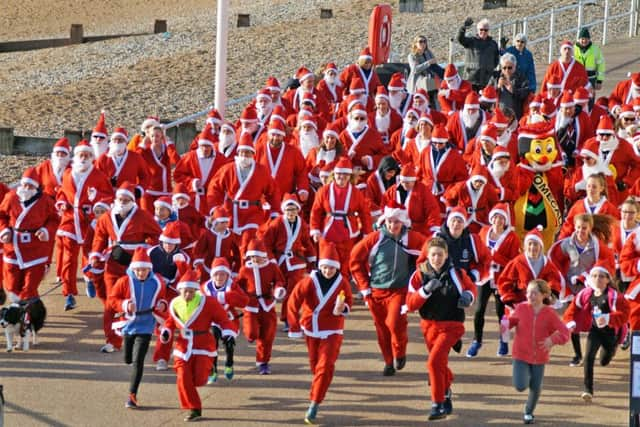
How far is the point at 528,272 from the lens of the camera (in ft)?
44.4

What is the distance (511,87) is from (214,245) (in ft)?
21.4

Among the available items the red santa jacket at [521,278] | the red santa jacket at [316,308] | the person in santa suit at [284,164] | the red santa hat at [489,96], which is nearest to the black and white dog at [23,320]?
the red santa jacket at [316,308]

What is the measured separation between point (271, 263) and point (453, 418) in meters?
2.41

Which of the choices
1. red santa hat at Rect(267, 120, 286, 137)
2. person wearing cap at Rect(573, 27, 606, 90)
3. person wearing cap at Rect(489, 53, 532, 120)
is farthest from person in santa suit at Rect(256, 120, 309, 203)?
person wearing cap at Rect(573, 27, 606, 90)

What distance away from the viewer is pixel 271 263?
45.8 ft

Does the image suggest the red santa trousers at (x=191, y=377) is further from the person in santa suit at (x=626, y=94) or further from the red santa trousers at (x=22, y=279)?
the person in santa suit at (x=626, y=94)

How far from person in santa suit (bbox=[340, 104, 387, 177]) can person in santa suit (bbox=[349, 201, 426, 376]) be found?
12.4 feet

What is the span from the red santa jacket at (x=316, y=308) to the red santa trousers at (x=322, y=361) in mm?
58

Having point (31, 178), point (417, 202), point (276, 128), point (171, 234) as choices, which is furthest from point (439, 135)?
point (31, 178)

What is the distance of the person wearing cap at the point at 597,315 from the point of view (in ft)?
42.1

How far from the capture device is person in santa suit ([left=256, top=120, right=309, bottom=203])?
16547 millimetres

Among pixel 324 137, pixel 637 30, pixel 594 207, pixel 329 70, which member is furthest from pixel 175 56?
pixel 594 207

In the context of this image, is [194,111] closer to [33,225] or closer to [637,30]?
[637,30]

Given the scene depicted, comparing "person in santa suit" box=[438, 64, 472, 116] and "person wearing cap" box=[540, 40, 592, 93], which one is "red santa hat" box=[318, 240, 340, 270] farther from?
"person wearing cap" box=[540, 40, 592, 93]
